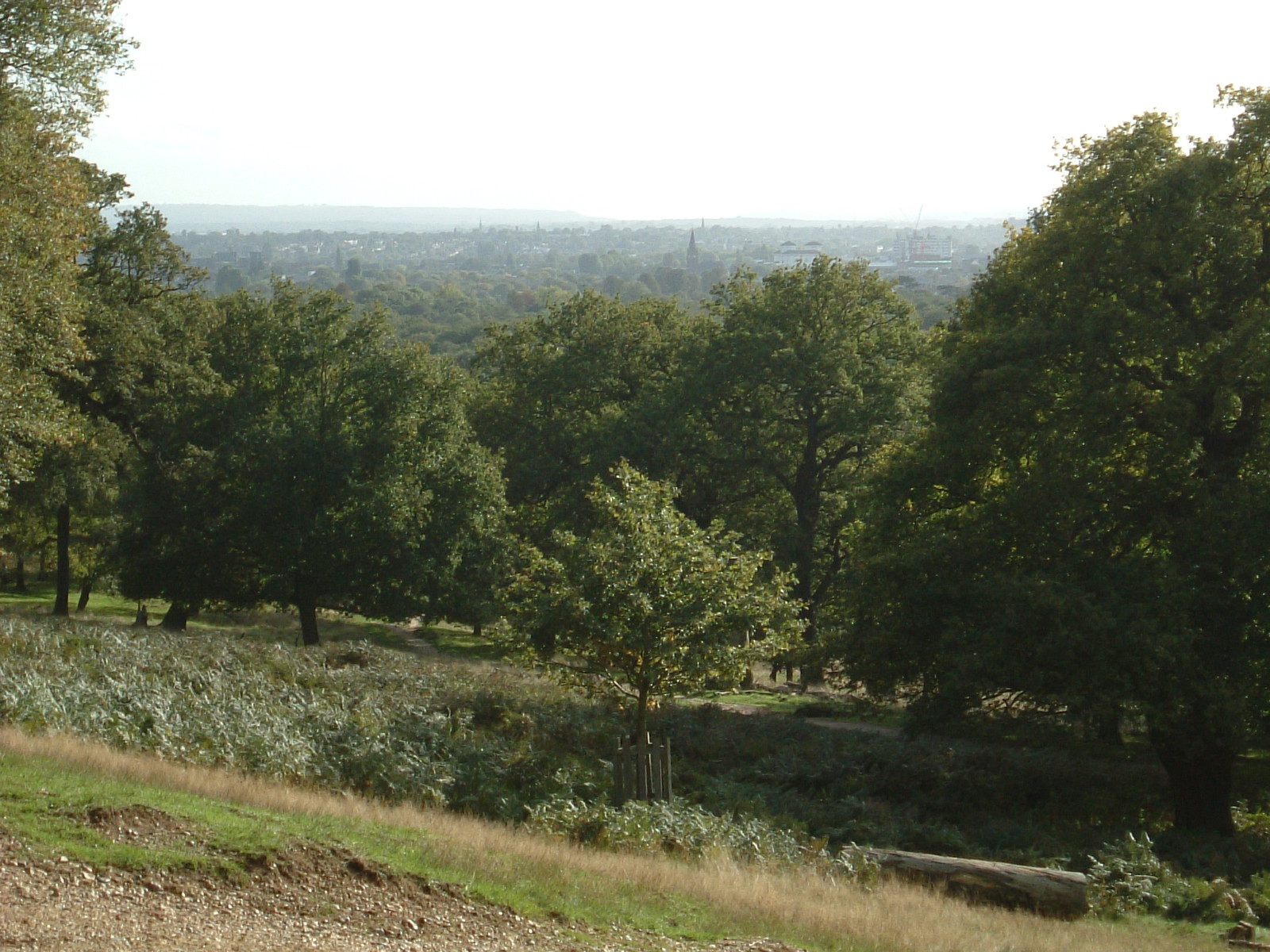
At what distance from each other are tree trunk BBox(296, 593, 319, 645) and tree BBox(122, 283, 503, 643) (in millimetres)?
35

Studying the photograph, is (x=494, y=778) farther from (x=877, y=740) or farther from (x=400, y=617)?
(x=400, y=617)

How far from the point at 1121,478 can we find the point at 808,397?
15.9 meters

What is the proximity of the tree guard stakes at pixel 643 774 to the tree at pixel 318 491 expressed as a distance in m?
16.1

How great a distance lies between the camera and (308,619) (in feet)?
109

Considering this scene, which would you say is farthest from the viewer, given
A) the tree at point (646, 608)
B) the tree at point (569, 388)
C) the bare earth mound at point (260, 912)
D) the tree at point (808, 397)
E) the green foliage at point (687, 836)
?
the tree at point (569, 388)

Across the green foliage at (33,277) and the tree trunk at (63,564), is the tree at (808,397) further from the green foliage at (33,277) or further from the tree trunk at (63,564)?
the tree trunk at (63,564)

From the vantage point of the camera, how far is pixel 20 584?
4591 centimetres

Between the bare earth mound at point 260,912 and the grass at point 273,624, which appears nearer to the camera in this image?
the bare earth mound at point 260,912

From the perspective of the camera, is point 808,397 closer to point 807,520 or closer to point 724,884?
point 807,520

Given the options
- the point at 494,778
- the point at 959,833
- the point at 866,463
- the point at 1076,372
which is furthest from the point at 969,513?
the point at 866,463

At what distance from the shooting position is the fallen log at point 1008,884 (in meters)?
13.2

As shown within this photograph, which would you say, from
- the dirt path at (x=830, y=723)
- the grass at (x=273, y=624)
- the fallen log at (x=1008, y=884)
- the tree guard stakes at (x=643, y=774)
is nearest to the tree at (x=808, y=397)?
the dirt path at (x=830, y=723)

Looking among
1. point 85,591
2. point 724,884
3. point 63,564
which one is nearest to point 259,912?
point 724,884

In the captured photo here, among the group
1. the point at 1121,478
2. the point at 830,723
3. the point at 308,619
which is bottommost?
the point at 308,619
